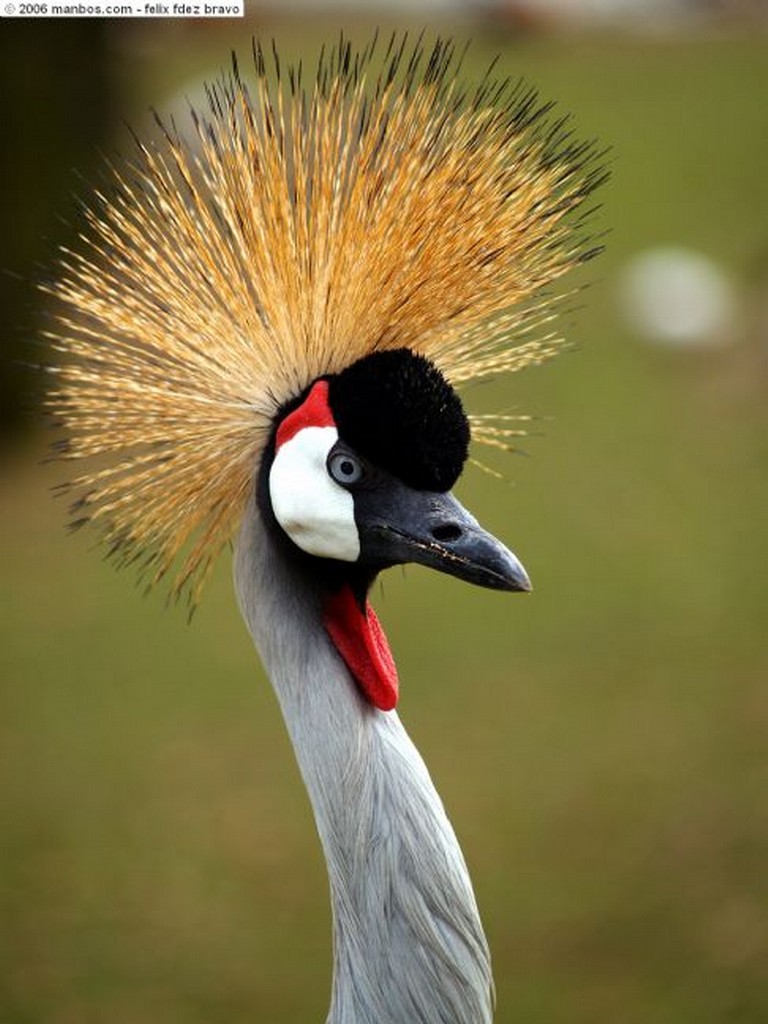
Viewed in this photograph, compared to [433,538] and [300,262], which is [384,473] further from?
[300,262]

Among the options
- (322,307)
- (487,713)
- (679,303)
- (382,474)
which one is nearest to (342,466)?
(382,474)

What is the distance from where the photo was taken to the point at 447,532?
3.52ft

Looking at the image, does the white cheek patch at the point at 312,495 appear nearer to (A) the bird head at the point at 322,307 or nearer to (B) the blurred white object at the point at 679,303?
(A) the bird head at the point at 322,307

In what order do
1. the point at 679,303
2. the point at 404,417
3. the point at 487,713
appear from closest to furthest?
the point at 404,417, the point at 487,713, the point at 679,303

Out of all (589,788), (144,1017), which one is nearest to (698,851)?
(589,788)

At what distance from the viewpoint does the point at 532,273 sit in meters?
1.17

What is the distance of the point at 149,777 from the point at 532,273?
1792 mm

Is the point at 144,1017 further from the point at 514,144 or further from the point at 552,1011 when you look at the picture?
the point at 514,144

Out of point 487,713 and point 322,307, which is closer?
point 322,307

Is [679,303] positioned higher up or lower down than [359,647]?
lower down

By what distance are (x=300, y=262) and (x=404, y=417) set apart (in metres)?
0.18

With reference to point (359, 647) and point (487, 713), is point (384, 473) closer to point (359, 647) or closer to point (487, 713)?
point (359, 647)

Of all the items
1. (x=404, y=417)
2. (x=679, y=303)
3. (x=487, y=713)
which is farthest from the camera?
(x=679, y=303)

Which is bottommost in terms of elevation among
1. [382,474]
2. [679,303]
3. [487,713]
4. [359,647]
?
[487,713]
